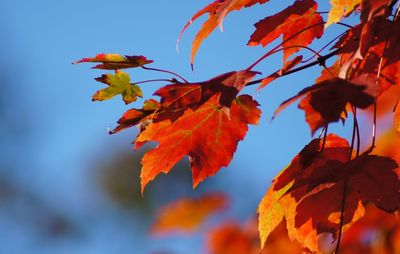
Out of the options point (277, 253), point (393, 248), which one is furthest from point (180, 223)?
point (393, 248)

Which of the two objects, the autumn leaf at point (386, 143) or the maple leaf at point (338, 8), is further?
the autumn leaf at point (386, 143)

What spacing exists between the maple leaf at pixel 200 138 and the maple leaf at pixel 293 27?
0.13 meters

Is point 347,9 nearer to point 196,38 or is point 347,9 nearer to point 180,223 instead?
point 196,38

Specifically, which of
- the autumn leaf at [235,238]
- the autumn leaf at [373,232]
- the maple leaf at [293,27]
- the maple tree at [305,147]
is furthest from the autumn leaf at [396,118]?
the autumn leaf at [235,238]

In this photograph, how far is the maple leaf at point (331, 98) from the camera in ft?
2.26

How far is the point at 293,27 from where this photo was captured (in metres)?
1.11

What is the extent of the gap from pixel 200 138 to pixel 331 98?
1.08 feet

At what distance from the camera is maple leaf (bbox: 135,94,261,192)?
3.22ft

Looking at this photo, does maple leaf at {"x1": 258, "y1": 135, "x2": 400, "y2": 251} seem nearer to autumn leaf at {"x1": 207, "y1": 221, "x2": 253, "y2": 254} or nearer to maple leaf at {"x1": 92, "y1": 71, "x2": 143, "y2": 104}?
maple leaf at {"x1": 92, "y1": 71, "x2": 143, "y2": 104}

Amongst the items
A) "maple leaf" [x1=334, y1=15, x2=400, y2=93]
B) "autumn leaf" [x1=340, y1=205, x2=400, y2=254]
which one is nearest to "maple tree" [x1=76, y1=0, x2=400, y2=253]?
"maple leaf" [x1=334, y1=15, x2=400, y2=93]

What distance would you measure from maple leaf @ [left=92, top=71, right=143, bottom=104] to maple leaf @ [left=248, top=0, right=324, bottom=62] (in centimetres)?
20

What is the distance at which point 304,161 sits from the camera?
100cm

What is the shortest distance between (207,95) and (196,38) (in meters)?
0.22

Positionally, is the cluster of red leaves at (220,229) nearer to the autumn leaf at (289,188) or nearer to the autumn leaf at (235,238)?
the autumn leaf at (235,238)
